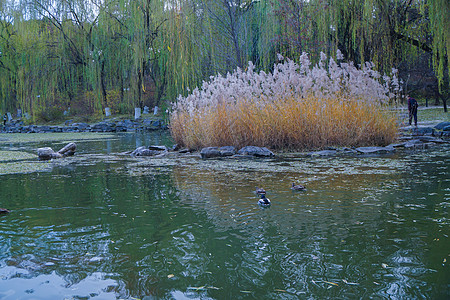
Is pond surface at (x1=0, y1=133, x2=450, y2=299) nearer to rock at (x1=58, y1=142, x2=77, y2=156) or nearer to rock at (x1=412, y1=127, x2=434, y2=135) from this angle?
rock at (x1=58, y1=142, x2=77, y2=156)

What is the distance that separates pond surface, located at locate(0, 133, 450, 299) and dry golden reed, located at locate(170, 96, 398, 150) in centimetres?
306

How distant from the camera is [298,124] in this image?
24.4 feet

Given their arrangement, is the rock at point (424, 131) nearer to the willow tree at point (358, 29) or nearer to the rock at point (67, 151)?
the willow tree at point (358, 29)

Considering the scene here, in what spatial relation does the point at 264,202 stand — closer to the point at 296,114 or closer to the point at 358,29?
the point at 296,114

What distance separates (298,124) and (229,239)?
5.40m

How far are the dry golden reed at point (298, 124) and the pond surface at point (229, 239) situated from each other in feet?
10.1

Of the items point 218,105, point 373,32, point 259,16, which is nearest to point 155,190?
point 218,105

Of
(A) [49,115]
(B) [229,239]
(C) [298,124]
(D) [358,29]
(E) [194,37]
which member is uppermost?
(E) [194,37]

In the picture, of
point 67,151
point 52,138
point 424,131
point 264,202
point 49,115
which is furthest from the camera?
point 49,115

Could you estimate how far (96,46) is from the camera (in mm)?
20625

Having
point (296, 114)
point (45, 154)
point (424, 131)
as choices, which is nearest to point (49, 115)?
point (45, 154)

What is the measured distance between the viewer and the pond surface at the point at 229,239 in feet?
5.41

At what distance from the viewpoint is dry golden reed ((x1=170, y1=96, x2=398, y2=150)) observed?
291 inches

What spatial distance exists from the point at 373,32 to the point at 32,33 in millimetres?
18099
